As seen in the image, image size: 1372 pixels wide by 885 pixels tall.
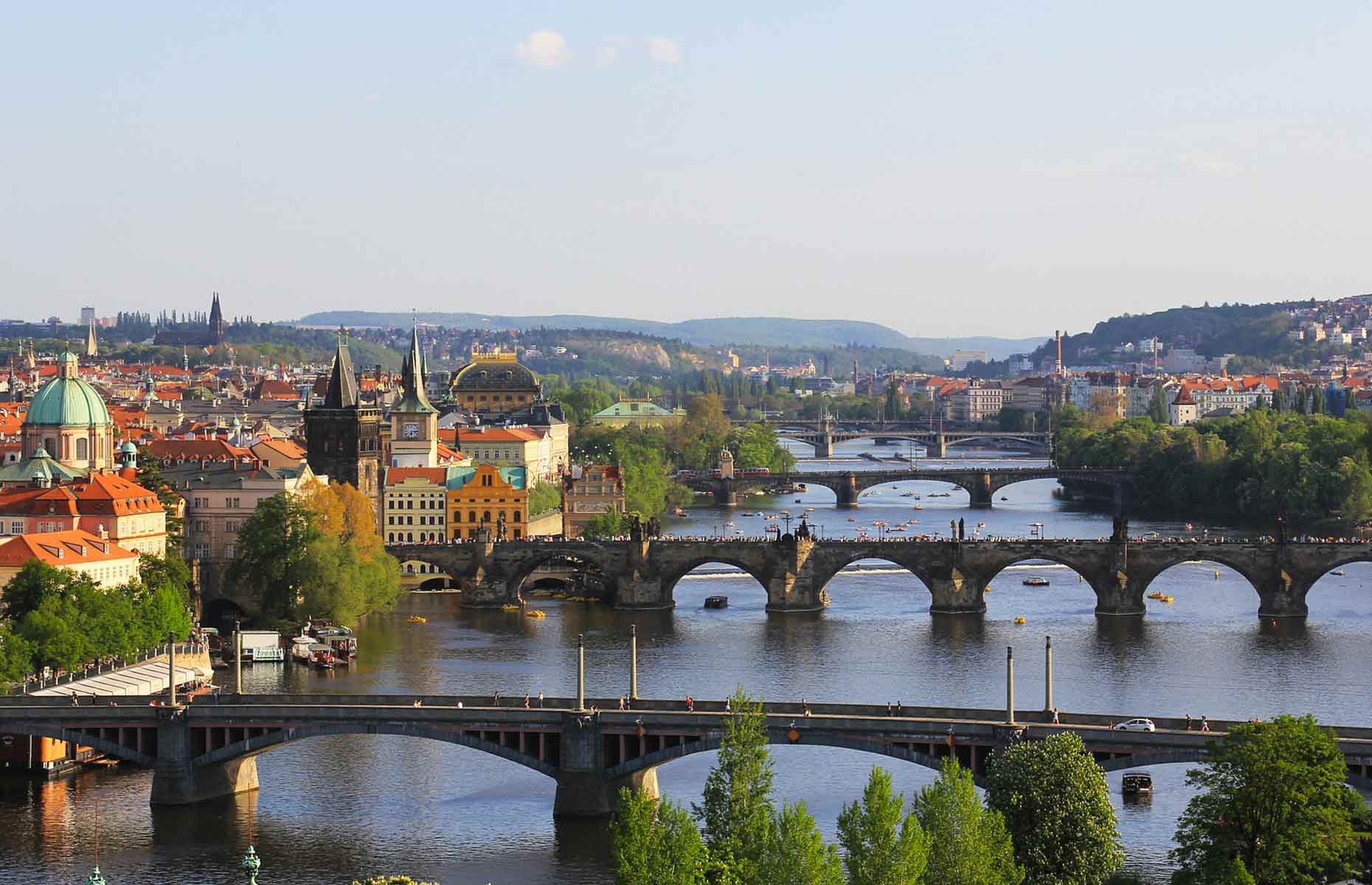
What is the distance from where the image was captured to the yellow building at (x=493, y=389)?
159 m

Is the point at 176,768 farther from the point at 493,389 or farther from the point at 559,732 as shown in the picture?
the point at 493,389

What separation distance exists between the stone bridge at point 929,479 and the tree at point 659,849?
311 ft

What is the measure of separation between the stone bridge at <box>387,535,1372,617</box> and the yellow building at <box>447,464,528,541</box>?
6.25 meters

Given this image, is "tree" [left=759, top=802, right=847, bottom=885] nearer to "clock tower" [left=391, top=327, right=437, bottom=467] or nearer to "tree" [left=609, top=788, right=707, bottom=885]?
"tree" [left=609, top=788, right=707, bottom=885]

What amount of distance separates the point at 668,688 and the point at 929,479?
2917 inches

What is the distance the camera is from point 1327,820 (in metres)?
39.5

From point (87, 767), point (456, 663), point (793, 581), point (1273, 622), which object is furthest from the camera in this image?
point (793, 581)

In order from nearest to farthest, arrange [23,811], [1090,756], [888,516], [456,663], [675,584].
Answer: [1090,756], [23,811], [456,663], [675,584], [888,516]

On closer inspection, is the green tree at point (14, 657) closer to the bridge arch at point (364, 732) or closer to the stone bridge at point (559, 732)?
the stone bridge at point (559, 732)

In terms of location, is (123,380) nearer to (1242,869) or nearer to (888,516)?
(888,516)

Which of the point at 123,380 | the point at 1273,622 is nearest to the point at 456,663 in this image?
the point at 1273,622

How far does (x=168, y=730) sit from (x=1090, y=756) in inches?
792

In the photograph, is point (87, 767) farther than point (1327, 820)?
Yes

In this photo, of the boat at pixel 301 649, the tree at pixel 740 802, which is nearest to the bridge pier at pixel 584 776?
the tree at pixel 740 802
